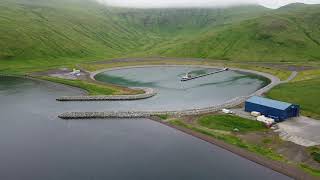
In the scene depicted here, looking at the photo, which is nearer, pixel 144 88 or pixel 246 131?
pixel 246 131

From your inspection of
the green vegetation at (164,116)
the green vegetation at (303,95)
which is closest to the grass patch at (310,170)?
the green vegetation at (303,95)

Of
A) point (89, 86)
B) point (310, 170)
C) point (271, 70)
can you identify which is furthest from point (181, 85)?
point (310, 170)

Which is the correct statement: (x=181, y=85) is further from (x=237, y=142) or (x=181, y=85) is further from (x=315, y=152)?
(x=315, y=152)

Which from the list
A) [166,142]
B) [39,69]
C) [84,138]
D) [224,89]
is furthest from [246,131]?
[39,69]

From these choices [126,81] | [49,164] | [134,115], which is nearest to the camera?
[49,164]

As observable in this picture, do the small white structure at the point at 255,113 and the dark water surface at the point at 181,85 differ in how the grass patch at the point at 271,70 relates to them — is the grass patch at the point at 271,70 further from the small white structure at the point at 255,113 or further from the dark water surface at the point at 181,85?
the small white structure at the point at 255,113

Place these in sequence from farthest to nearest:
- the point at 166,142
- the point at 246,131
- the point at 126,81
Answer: the point at 126,81, the point at 246,131, the point at 166,142

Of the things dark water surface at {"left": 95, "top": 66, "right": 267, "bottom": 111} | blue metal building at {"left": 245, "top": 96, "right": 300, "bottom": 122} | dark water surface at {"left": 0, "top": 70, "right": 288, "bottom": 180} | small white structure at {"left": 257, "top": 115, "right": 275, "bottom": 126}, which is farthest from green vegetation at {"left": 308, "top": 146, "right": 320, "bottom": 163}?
dark water surface at {"left": 95, "top": 66, "right": 267, "bottom": 111}

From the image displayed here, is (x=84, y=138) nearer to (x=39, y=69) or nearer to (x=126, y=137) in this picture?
(x=126, y=137)
